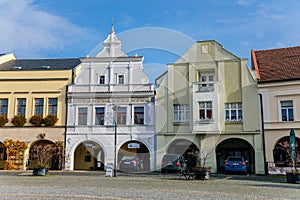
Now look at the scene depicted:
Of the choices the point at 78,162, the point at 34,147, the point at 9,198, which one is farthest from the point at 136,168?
the point at 9,198

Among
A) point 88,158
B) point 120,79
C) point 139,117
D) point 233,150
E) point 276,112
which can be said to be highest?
point 120,79

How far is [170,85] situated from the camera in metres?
30.1

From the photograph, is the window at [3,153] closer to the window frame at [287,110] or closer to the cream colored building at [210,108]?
the cream colored building at [210,108]

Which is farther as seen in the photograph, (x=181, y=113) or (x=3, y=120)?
(x=3, y=120)

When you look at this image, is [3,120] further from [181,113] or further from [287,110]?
[287,110]

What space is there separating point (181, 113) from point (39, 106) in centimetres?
1262

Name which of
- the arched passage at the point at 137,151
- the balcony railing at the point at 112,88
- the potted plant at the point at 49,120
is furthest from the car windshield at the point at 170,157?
the potted plant at the point at 49,120

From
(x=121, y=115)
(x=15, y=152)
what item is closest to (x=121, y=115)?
→ (x=121, y=115)

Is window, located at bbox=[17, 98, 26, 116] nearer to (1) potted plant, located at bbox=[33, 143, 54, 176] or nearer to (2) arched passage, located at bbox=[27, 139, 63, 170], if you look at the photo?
(2) arched passage, located at bbox=[27, 139, 63, 170]

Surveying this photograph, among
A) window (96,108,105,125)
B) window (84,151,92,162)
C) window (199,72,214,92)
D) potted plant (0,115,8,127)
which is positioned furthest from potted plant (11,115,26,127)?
window (199,72,214,92)

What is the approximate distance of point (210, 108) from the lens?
28359 mm

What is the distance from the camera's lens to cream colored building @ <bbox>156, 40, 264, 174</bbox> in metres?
28.0

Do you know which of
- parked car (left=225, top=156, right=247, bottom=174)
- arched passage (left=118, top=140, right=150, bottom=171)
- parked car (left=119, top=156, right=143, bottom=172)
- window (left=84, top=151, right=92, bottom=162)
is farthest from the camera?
window (left=84, top=151, right=92, bottom=162)

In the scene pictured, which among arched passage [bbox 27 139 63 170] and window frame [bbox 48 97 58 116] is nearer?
arched passage [bbox 27 139 63 170]
